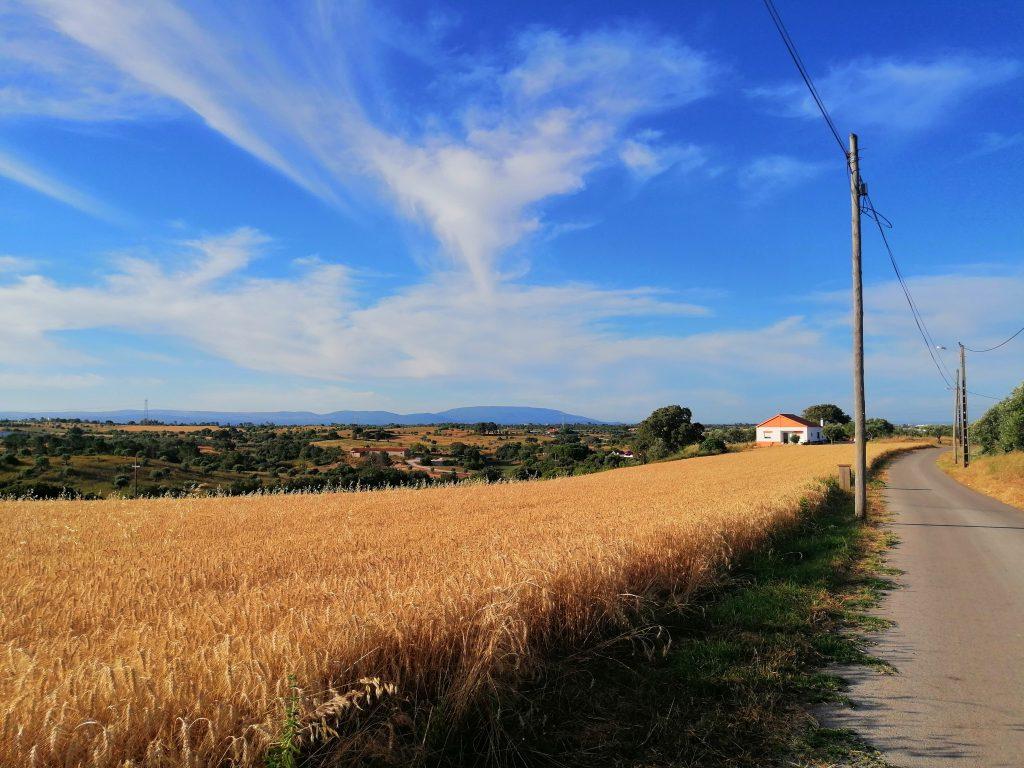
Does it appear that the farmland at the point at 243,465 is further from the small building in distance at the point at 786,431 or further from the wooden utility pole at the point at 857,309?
the small building in distance at the point at 786,431

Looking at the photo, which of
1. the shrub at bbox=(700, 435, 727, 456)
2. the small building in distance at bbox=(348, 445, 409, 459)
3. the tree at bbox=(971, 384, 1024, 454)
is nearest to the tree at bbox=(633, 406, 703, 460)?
the shrub at bbox=(700, 435, 727, 456)

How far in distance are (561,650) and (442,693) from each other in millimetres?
1609

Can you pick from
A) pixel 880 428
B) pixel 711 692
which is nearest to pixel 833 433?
pixel 880 428

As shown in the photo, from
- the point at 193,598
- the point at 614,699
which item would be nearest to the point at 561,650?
the point at 614,699

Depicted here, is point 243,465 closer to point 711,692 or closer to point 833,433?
point 711,692

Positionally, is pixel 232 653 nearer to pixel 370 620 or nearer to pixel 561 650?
pixel 370 620

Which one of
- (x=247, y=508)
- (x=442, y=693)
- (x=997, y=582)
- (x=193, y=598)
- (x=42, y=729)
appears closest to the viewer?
(x=42, y=729)

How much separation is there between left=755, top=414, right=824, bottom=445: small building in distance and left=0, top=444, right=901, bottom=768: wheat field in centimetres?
9589

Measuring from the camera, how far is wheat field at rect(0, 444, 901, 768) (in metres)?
2.86

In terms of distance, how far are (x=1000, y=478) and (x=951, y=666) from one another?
985 inches

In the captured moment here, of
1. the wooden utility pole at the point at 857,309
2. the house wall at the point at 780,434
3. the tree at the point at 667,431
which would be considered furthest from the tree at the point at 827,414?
the wooden utility pole at the point at 857,309

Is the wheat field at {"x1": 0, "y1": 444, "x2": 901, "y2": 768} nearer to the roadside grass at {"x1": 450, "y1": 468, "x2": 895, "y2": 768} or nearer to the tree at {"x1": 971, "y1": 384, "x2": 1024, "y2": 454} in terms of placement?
the roadside grass at {"x1": 450, "y1": 468, "x2": 895, "y2": 768}

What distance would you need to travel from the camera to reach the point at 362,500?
19.6m

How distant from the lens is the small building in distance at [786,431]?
317 feet
